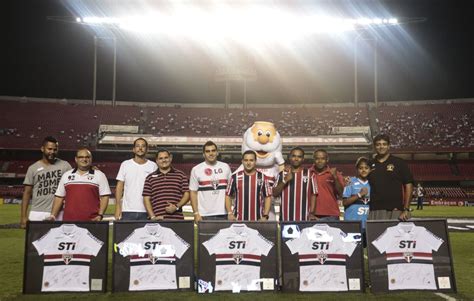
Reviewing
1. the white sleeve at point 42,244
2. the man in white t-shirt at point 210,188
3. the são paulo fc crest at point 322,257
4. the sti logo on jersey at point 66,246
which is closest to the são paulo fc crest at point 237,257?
the são paulo fc crest at point 322,257

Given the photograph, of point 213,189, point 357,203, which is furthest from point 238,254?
point 357,203

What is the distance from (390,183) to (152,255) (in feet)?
10.8

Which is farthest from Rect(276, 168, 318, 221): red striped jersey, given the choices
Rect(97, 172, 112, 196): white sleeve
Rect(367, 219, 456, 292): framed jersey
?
Rect(97, 172, 112, 196): white sleeve

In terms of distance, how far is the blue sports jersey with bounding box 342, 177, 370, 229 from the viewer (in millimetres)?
7059

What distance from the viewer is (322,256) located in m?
5.86

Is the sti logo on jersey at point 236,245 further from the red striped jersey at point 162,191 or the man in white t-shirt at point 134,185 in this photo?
the man in white t-shirt at point 134,185

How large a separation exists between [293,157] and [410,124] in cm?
4062

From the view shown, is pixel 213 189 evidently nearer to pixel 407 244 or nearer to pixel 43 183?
pixel 43 183

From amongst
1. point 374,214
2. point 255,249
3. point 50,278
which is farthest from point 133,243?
point 374,214

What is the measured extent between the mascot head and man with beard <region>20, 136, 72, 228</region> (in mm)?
3140

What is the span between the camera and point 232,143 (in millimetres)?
40469

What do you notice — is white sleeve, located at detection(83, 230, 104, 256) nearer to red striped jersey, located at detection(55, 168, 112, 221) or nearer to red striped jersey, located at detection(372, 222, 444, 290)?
red striped jersey, located at detection(55, 168, 112, 221)

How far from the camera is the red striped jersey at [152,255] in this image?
580cm

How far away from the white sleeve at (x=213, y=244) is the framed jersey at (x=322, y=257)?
2.51ft
